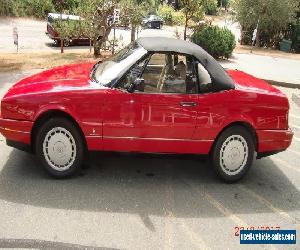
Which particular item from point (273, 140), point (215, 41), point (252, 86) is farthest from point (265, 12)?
point (273, 140)

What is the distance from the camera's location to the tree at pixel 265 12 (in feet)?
77.8

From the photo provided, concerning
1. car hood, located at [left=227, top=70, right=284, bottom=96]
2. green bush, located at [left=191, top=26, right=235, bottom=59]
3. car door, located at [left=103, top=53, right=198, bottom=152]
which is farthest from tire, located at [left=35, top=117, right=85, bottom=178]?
green bush, located at [left=191, top=26, right=235, bottom=59]

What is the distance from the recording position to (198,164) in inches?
248

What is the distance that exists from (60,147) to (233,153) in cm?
232

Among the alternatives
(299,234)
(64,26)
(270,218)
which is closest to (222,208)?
(270,218)

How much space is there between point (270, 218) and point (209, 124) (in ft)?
4.58

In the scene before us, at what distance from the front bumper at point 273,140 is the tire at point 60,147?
2.41m

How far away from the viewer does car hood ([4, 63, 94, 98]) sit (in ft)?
17.4

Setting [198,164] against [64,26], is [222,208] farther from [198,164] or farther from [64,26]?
[64,26]

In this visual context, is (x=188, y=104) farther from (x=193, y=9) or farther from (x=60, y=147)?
(x=193, y=9)

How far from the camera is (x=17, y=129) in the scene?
526 centimetres

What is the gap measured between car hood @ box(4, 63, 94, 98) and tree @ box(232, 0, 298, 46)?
1964 centimetres

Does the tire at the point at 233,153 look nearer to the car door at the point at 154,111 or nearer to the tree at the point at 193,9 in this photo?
the car door at the point at 154,111

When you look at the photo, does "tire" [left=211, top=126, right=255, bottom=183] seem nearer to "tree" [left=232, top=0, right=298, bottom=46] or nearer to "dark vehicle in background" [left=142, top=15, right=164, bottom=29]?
"tree" [left=232, top=0, right=298, bottom=46]
